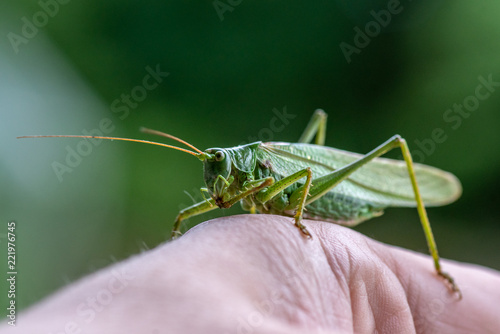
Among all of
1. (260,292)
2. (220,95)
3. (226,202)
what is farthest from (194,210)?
(220,95)

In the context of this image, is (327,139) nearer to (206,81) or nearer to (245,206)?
(206,81)

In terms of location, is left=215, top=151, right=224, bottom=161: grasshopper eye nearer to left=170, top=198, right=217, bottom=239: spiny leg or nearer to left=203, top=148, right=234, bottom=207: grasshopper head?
left=203, top=148, right=234, bottom=207: grasshopper head

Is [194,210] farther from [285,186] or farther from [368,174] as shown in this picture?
[368,174]

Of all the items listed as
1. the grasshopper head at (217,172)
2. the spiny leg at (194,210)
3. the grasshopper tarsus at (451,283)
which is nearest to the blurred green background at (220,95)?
the spiny leg at (194,210)

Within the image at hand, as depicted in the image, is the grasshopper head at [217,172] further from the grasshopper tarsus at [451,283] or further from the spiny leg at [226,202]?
the grasshopper tarsus at [451,283]

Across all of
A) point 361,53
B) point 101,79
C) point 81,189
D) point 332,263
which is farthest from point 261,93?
point 332,263

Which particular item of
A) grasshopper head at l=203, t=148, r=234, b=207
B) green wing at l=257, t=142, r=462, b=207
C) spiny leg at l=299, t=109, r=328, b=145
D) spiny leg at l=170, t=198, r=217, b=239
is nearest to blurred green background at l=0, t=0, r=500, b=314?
spiny leg at l=299, t=109, r=328, b=145
